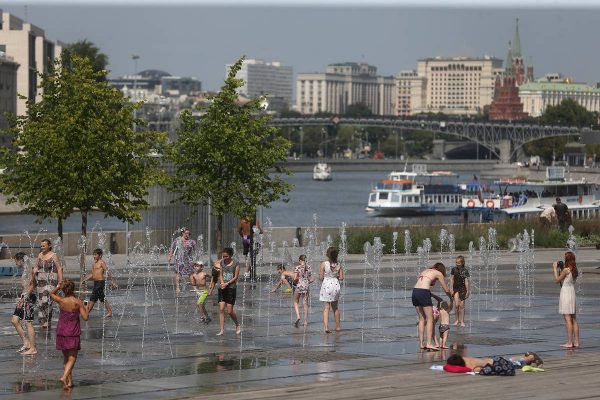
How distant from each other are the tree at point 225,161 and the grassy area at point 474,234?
322 inches

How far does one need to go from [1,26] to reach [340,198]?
126 ft

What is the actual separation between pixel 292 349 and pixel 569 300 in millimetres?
4353

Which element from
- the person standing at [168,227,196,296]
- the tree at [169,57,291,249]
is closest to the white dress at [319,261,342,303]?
the person standing at [168,227,196,296]

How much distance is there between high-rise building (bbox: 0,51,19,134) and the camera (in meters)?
142

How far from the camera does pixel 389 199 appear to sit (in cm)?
12050

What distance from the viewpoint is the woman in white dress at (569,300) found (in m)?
23.3

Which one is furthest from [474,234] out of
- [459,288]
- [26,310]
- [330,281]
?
[26,310]

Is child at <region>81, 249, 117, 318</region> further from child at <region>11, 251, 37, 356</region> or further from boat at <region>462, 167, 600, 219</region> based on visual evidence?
boat at <region>462, 167, 600, 219</region>

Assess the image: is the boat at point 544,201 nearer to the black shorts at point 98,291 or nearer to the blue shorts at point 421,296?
the black shorts at point 98,291

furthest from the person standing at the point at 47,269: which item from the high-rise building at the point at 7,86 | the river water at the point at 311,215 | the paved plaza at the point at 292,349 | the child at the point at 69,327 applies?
the high-rise building at the point at 7,86

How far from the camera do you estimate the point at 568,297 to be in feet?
77.2

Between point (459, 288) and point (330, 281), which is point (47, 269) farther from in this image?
point (459, 288)

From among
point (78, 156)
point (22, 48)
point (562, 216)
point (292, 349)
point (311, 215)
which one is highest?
point (22, 48)

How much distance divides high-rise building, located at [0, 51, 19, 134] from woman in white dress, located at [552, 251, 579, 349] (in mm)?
120524
